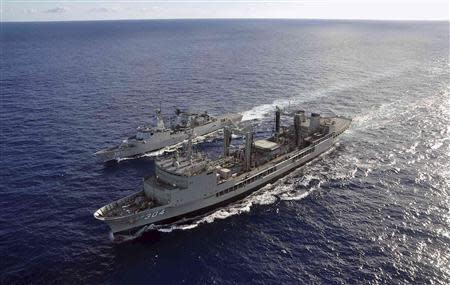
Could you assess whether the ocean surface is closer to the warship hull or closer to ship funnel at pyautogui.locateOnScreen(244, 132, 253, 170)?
the warship hull

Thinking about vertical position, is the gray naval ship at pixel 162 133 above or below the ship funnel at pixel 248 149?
below

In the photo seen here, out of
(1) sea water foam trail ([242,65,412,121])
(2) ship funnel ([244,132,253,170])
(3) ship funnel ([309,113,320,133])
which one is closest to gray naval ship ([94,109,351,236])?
(2) ship funnel ([244,132,253,170])

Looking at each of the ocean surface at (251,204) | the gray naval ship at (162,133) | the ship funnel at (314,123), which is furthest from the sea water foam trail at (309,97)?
the ship funnel at (314,123)

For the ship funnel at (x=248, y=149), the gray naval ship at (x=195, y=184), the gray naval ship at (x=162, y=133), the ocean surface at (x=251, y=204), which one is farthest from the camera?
Answer: the gray naval ship at (x=162, y=133)

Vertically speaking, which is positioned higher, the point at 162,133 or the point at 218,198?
the point at 162,133

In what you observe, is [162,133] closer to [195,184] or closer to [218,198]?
[218,198]

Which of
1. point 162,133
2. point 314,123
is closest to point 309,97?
point 314,123

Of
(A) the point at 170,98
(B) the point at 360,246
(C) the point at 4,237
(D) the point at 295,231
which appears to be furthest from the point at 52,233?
(A) the point at 170,98

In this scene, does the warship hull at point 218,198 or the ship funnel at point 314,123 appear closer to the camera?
the warship hull at point 218,198

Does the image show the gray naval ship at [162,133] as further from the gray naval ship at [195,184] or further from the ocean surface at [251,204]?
the gray naval ship at [195,184]
